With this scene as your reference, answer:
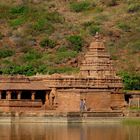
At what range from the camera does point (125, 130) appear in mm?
76438

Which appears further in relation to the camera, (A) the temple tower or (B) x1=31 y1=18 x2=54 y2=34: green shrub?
(B) x1=31 y1=18 x2=54 y2=34: green shrub

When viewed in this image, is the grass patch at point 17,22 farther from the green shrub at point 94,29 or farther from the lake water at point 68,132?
the lake water at point 68,132

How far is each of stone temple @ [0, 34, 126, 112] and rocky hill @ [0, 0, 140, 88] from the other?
50.7 feet

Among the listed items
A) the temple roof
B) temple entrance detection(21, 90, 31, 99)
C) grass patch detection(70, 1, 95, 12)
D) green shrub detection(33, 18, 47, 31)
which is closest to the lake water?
the temple roof

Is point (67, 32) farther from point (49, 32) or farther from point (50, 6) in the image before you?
point (50, 6)

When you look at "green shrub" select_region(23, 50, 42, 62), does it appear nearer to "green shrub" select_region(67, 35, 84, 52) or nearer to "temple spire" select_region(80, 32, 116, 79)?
"green shrub" select_region(67, 35, 84, 52)

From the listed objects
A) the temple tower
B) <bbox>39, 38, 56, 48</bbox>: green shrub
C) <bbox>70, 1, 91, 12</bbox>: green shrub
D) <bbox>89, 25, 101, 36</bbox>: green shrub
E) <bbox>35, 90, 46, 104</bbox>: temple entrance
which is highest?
<bbox>70, 1, 91, 12</bbox>: green shrub

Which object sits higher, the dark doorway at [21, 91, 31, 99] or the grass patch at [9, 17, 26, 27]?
the grass patch at [9, 17, 26, 27]

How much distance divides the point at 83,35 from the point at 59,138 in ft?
193

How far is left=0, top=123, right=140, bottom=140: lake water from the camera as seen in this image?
227 ft

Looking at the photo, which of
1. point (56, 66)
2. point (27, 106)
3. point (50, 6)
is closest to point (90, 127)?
point (27, 106)

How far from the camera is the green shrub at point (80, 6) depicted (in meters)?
138

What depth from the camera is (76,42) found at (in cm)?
12312

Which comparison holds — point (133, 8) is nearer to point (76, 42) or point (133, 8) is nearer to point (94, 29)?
point (94, 29)
